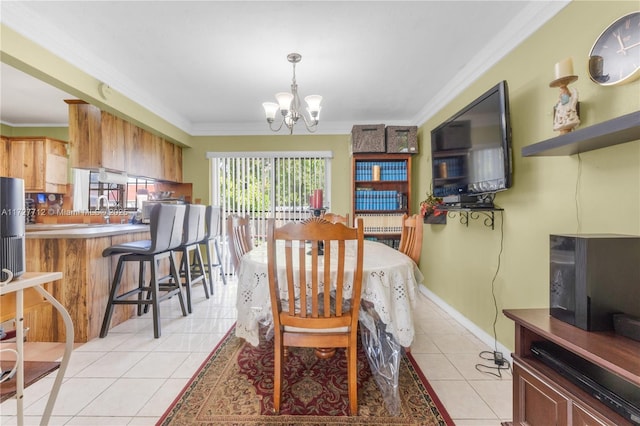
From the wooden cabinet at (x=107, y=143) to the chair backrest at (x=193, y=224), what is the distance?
98 centimetres

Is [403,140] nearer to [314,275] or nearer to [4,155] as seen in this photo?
[314,275]

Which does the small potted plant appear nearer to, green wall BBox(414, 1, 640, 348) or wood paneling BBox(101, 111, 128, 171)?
green wall BBox(414, 1, 640, 348)

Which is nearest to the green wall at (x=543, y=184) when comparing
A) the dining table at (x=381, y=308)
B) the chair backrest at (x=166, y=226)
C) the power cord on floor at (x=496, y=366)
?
the power cord on floor at (x=496, y=366)

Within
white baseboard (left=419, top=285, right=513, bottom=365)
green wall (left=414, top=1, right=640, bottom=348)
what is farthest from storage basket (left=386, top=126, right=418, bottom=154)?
white baseboard (left=419, top=285, right=513, bottom=365)

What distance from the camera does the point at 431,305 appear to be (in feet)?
10.8

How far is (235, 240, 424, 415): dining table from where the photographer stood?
153 centimetres

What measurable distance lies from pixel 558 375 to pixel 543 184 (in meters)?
1.14

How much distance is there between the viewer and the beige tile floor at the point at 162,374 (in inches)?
58.7

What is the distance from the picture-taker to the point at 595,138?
119 centimetres

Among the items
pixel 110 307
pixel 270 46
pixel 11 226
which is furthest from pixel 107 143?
pixel 11 226

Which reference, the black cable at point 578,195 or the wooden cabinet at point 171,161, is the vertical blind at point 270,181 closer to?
the wooden cabinet at point 171,161

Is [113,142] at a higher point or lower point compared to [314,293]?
higher

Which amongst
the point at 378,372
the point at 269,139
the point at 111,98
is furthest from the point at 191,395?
the point at 269,139

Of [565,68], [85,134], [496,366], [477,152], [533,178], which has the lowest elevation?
[496,366]
